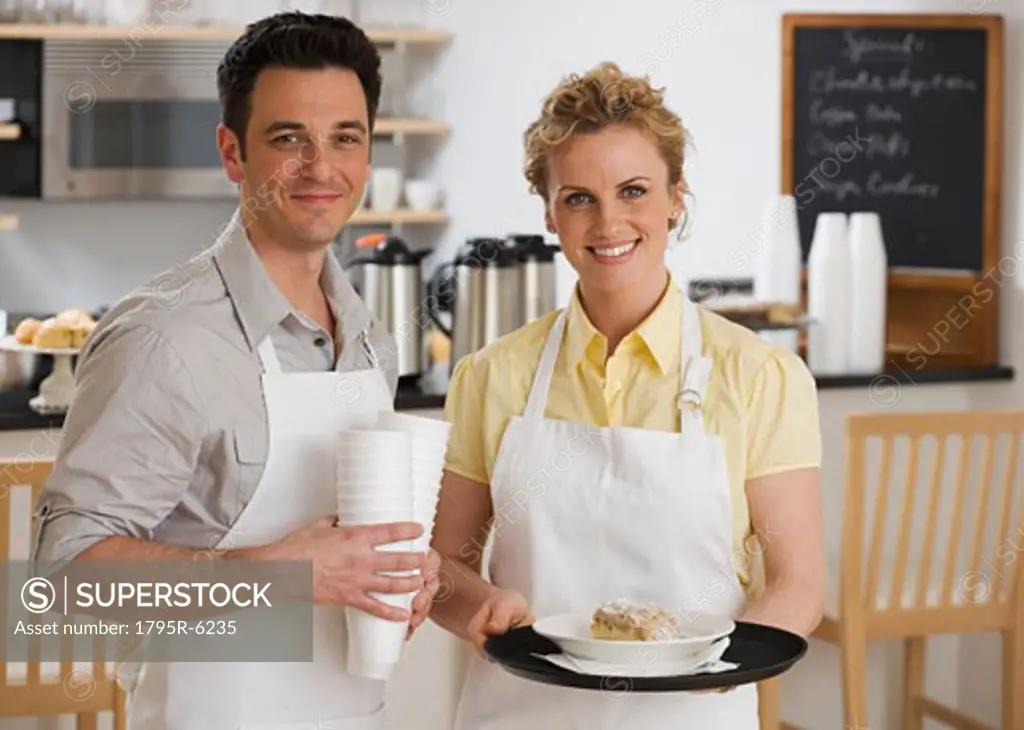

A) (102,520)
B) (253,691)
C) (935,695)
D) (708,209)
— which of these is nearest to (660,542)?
(253,691)

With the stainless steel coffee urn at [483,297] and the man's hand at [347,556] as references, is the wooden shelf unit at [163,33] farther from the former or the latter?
the man's hand at [347,556]

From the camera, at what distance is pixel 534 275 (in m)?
3.63

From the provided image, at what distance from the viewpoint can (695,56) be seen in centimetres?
499

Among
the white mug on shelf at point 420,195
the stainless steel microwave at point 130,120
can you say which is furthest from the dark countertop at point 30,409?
the white mug on shelf at point 420,195

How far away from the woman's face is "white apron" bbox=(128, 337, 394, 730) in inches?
11.4

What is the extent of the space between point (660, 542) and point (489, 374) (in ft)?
0.95

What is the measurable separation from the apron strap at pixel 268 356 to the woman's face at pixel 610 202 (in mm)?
379

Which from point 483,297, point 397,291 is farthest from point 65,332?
point 483,297

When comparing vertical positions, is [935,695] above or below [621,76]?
below

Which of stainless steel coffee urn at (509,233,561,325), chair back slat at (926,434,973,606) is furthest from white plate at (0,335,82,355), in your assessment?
chair back slat at (926,434,973,606)

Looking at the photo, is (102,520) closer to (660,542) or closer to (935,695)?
(660,542)

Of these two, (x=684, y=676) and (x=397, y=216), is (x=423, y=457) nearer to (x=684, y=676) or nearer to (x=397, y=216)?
(x=684, y=676)

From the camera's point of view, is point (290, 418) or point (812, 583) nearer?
point (290, 418)

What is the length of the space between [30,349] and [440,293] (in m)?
0.93
